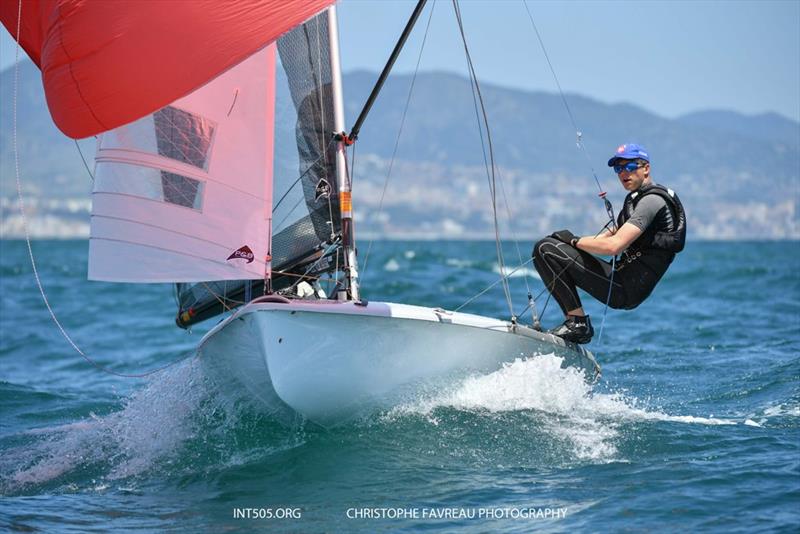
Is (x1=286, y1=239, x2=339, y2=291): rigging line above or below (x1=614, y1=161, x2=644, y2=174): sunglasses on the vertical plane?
below

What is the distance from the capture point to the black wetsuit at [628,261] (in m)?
5.87

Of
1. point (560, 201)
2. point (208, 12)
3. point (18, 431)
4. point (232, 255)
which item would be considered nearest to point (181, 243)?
point (232, 255)

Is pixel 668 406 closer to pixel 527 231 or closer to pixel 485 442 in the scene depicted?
pixel 485 442

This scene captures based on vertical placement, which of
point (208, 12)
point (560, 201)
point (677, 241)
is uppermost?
point (560, 201)

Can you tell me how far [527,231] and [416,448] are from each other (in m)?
142

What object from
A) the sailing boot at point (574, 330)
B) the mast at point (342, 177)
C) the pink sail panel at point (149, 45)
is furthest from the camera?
the sailing boot at point (574, 330)

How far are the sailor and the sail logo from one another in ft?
5.41

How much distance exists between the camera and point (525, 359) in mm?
5867

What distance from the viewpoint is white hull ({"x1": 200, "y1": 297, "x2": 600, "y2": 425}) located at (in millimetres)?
5289

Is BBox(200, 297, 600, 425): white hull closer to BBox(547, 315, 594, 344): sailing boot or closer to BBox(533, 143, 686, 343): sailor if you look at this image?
BBox(547, 315, 594, 344): sailing boot

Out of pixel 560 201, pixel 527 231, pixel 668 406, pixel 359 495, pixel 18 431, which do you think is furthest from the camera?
pixel 560 201

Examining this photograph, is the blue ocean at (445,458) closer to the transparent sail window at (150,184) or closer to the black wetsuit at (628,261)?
the black wetsuit at (628,261)

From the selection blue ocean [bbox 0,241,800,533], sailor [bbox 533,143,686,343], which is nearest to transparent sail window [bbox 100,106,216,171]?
blue ocean [bbox 0,241,800,533]

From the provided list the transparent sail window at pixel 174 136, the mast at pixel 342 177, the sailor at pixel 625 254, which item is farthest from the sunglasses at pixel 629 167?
the transparent sail window at pixel 174 136
